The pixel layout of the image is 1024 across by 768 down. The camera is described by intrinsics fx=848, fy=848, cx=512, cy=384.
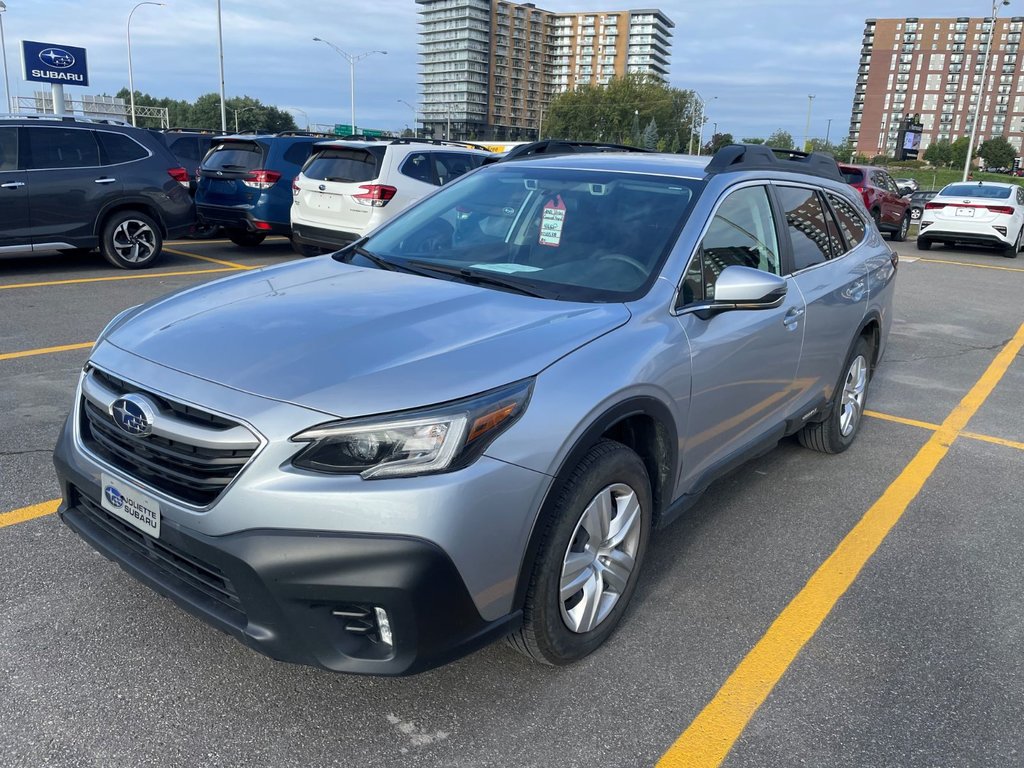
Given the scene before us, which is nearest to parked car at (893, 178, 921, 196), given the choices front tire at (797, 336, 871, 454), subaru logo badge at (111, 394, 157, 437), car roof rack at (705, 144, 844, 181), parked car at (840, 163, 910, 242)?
parked car at (840, 163, 910, 242)

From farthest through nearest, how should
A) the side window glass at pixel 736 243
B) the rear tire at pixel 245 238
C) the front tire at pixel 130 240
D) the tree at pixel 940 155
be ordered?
1. the tree at pixel 940 155
2. the rear tire at pixel 245 238
3. the front tire at pixel 130 240
4. the side window glass at pixel 736 243

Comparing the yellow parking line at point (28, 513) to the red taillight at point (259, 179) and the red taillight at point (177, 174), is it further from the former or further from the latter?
the red taillight at point (259, 179)

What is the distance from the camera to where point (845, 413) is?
16.9ft

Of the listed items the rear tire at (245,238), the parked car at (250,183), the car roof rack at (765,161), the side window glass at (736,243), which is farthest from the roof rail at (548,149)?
the rear tire at (245,238)

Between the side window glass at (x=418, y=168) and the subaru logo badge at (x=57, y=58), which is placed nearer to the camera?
the side window glass at (x=418, y=168)

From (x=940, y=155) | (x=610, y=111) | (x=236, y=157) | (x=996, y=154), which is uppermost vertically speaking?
(x=610, y=111)

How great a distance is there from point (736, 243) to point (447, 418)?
6.44 feet

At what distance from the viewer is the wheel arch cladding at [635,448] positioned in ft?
8.13

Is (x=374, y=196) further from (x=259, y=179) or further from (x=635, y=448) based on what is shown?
(x=635, y=448)

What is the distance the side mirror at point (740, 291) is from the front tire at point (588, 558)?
0.72m

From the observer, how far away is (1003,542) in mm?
4082

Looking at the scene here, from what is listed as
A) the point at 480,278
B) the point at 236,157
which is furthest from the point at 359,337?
the point at 236,157

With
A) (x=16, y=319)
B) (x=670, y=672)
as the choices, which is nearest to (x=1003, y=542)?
A: (x=670, y=672)

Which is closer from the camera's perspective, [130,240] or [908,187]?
[130,240]
